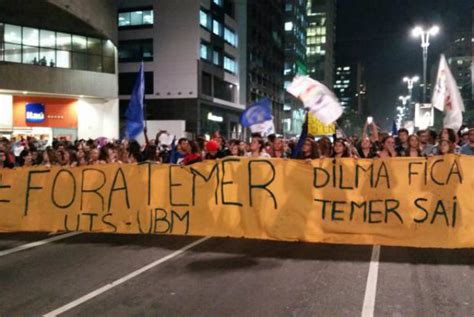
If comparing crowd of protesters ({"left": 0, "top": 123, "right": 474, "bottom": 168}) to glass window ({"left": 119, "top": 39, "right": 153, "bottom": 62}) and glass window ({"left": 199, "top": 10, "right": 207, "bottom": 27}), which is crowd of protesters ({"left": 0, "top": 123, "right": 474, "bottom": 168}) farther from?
glass window ({"left": 119, "top": 39, "right": 153, "bottom": 62})

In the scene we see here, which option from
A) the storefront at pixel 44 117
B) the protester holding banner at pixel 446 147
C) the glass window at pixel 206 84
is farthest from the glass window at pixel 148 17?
the protester holding banner at pixel 446 147

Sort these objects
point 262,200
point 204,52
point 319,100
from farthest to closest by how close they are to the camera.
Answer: point 204,52
point 319,100
point 262,200

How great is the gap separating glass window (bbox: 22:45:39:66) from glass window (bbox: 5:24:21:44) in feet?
1.89

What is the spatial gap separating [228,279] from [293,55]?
9912cm

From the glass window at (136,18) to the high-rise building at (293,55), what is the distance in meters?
42.7

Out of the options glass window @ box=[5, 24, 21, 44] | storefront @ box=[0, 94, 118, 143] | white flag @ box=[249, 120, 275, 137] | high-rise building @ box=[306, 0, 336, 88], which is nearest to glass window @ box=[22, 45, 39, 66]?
glass window @ box=[5, 24, 21, 44]

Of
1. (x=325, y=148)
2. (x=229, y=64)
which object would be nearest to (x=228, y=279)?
(x=325, y=148)

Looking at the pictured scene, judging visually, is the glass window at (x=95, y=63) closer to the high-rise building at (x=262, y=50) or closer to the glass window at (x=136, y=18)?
the glass window at (x=136, y=18)

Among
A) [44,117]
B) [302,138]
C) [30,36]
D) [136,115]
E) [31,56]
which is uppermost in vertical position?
[30,36]

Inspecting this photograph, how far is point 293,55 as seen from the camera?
336ft

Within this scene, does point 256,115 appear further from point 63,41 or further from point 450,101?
point 63,41

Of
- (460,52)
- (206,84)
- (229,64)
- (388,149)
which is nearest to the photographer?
(388,149)

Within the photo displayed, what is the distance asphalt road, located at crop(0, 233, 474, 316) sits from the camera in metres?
5.29

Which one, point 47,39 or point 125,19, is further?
→ point 125,19
